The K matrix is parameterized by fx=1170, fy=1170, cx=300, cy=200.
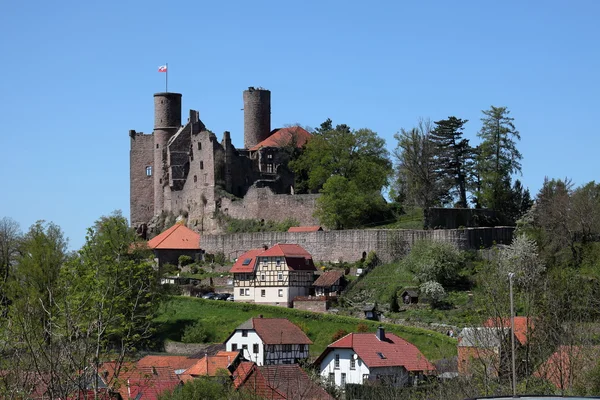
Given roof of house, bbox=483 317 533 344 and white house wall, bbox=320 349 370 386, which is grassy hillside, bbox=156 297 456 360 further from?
Result: roof of house, bbox=483 317 533 344

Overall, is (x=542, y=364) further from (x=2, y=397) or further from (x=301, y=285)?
(x=301, y=285)

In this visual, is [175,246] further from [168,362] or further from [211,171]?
[168,362]

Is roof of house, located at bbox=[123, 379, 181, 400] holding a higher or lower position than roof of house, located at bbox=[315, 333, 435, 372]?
lower

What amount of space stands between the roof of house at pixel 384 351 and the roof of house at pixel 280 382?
504cm

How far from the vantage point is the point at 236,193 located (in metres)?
80.7

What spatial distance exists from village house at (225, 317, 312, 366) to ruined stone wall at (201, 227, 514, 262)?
11724 mm

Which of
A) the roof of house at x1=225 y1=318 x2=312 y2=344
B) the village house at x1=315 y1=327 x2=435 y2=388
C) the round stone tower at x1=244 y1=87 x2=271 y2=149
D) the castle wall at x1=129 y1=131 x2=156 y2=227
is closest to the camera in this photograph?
the village house at x1=315 y1=327 x2=435 y2=388

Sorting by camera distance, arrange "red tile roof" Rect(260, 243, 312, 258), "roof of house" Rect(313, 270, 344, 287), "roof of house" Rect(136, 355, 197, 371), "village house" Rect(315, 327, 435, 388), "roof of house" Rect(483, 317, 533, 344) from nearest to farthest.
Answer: "roof of house" Rect(483, 317, 533, 344), "village house" Rect(315, 327, 435, 388), "roof of house" Rect(136, 355, 197, 371), "roof of house" Rect(313, 270, 344, 287), "red tile roof" Rect(260, 243, 312, 258)

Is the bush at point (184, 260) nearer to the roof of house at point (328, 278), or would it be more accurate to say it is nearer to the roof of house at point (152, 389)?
the roof of house at point (328, 278)

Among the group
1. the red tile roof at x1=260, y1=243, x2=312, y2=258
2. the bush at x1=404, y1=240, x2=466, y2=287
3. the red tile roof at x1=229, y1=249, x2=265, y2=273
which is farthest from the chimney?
the red tile roof at x1=229, y1=249, x2=265, y2=273

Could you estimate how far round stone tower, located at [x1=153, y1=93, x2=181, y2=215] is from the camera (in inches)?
3415

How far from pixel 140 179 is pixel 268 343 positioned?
36920mm

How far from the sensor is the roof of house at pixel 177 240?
250ft

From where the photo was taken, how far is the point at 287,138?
282 ft
